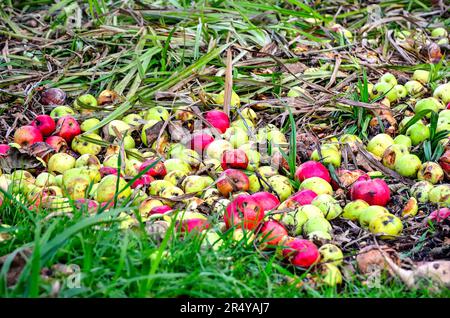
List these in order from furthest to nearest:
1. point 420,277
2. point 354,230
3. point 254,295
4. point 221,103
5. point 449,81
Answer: point 449,81 → point 221,103 → point 354,230 → point 420,277 → point 254,295

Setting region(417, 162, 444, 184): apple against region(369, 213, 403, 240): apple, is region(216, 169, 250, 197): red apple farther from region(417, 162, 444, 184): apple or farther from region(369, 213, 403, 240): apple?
region(417, 162, 444, 184): apple

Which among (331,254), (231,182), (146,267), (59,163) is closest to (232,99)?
(231,182)

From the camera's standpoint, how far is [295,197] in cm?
395

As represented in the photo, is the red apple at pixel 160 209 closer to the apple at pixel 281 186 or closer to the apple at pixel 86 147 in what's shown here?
the apple at pixel 281 186

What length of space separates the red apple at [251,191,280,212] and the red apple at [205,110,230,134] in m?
1.05

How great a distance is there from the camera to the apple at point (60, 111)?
202 inches

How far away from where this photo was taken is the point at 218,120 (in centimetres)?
488

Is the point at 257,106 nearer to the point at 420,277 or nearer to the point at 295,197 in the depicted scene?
the point at 295,197

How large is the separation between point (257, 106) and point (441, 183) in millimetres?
1589

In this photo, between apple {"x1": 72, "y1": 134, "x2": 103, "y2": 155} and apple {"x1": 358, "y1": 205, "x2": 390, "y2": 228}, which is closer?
apple {"x1": 358, "y1": 205, "x2": 390, "y2": 228}

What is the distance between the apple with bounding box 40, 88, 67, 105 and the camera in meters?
5.38

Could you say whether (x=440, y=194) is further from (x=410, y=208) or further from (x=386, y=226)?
(x=386, y=226)

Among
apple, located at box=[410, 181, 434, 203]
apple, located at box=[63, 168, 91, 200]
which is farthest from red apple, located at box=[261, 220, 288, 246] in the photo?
apple, located at box=[63, 168, 91, 200]
